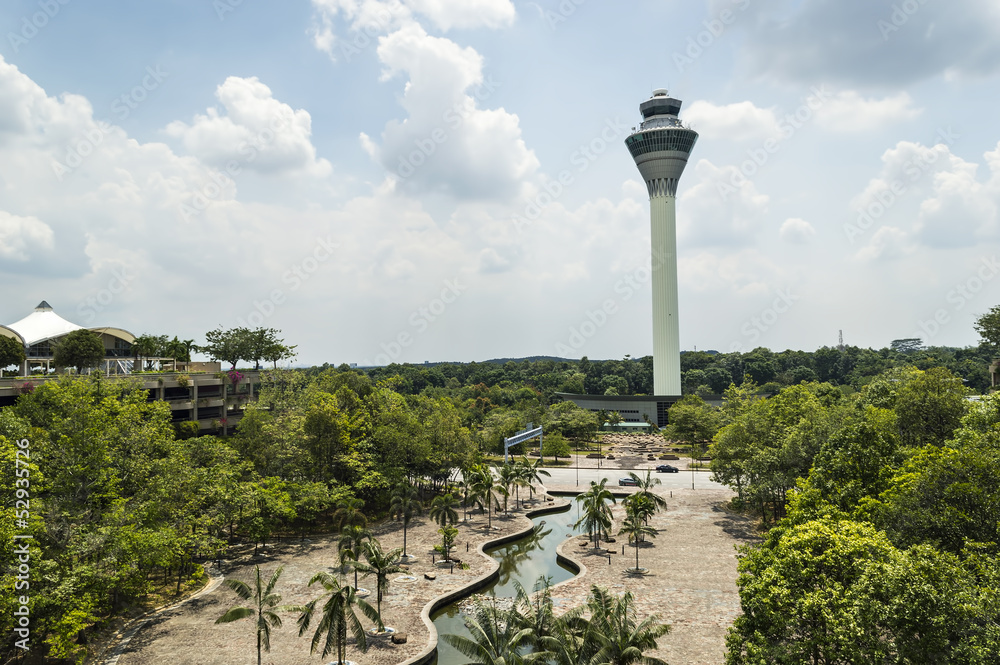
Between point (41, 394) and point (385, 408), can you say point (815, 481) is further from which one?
point (41, 394)

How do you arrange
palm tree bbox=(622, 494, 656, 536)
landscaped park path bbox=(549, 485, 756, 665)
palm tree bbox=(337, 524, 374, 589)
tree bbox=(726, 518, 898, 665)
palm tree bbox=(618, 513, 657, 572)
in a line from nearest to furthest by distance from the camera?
tree bbox=(726, 518, 898, 665)
landscaped park path bbox=(549, 485, 756, 665)
palm tree bbox=(337, 524, 374, 589)
palm tree bbox=(618, 513, 657, 572)
palm tree bbox=(622, 494, 656, 536)

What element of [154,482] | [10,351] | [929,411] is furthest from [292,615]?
[10,351]

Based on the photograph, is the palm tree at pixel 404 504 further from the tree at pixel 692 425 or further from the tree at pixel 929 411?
the tree at pixel 692 425

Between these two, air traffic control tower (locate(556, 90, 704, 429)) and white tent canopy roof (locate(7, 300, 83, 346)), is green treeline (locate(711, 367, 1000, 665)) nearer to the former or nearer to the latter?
white tent canopy roof (locate(7, 300, 83, 346))

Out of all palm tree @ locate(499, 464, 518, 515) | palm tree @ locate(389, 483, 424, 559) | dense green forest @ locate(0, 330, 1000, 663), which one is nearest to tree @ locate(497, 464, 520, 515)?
palm tree @ locate(499, 464, 518, 515)

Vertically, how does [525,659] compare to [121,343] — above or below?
below

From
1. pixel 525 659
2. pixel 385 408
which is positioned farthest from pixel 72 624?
pixel 385 408

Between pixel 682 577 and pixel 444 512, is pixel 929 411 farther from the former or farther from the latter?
pixel 444 512
